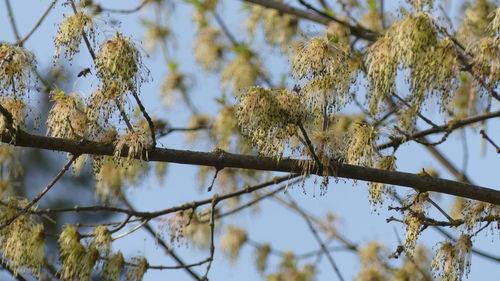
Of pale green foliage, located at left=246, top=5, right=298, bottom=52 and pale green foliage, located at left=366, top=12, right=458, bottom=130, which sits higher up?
pale green foliage, located at left=246, top=5, right=298, bottom=52

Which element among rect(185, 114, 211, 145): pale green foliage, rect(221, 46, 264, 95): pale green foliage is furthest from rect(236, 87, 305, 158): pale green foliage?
rect(185, 114, 211, 145): pale green foliage

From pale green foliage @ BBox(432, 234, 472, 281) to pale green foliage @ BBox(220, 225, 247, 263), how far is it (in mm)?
2882

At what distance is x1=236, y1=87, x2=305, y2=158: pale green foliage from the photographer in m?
2.39


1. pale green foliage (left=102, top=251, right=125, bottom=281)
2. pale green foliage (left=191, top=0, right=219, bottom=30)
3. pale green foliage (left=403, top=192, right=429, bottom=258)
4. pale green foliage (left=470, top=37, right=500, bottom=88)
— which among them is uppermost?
pale green foliage (left=191, top=0, right=219, bottom=30)

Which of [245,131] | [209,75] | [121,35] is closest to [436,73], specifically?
[245,131]

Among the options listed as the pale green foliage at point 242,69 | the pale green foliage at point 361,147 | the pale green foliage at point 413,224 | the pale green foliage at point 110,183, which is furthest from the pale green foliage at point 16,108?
the pale green foliage at point 242,69

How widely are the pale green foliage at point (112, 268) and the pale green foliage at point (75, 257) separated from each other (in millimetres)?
58

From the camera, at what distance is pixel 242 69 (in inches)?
204

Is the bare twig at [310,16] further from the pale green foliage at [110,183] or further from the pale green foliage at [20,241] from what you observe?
the pale green foliage at [20,241]

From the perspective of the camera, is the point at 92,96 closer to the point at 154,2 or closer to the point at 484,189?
the point at 484,189

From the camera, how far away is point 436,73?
275cm

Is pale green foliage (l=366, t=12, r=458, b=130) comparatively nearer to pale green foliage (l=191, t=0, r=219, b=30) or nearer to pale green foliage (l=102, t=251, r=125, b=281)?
pale green foliage (l=102, t=251, r=125, b=281)

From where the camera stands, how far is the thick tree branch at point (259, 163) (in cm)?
244

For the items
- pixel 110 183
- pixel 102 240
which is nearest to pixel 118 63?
pixel 102 240
